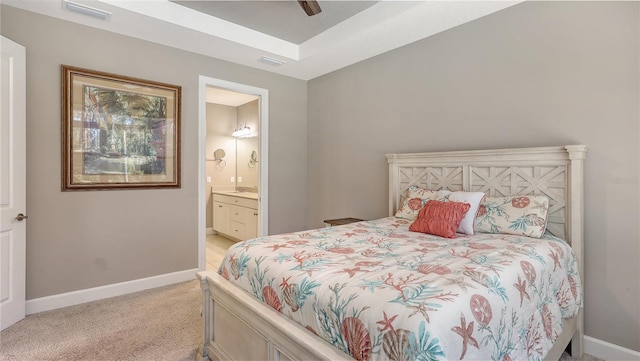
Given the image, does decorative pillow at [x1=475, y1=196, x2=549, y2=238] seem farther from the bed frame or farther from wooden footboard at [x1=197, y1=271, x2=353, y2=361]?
wooden footboard at [x1=197, y1=271, x2=353, y2=361]

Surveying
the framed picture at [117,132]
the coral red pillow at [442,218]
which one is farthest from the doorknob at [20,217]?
the coral red pillow at [442,218]

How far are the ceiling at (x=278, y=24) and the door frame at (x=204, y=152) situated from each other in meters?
0.34

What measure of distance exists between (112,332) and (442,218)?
2.60 metres

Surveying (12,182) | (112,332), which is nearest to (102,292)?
(112,332)

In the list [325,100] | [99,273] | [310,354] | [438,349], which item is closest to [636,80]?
[438,349]

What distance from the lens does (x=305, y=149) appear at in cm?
467

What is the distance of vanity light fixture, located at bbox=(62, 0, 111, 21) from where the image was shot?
8.32ft

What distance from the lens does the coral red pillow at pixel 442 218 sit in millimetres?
2252

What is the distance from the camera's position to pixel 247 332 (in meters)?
1.63

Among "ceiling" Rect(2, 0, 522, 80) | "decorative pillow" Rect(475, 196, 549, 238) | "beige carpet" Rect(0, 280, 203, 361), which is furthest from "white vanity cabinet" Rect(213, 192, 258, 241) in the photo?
"decorative pillow" Rect(475, 196, 549, 238)

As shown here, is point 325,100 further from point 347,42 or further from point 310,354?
point 310,354

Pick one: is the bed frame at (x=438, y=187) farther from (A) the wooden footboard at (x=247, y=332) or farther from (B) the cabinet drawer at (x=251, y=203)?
(B) the cabinet drawer at (x=251, y=203)

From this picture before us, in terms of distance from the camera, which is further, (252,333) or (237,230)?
(237,230)

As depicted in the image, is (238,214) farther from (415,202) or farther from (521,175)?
(521,175)
